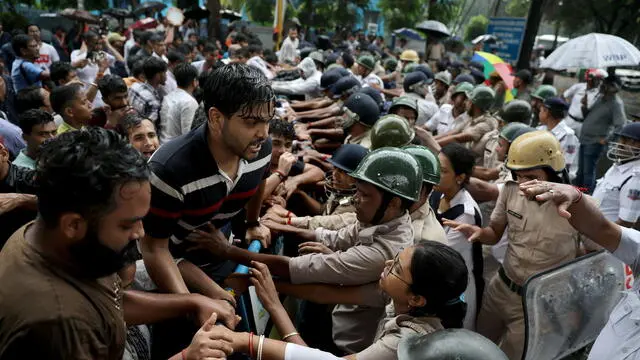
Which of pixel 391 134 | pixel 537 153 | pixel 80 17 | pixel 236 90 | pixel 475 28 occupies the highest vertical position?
pixel 236 90

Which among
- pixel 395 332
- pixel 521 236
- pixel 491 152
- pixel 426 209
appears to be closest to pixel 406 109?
pixel 491 152

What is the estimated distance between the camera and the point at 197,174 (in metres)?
2.32

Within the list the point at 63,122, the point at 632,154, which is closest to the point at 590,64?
the point at 632,154

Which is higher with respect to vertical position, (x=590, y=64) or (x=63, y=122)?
(x=590, y=64)

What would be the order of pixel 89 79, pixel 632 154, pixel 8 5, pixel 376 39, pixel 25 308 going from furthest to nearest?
pixel 376 39 → pixel 8 5 → pixel 89 79 → pixel 632 154 → pixel 25 308

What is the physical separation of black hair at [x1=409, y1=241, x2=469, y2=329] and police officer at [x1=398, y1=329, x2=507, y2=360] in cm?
32

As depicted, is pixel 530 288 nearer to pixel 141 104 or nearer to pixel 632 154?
pixel 632 154

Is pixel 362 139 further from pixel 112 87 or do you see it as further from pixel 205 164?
pixel 205 164

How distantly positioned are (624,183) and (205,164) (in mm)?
3972

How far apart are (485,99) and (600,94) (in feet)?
12.3

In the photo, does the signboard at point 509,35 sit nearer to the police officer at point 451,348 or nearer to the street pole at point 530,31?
the street pole at point 530,31

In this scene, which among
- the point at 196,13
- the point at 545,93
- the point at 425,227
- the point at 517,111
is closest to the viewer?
the point at 425,227

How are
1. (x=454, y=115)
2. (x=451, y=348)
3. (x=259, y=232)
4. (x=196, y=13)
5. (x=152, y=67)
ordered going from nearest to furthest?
(x=451, y=348)
(x=259, y=232)
(x=152, y=67)
(x=454, y=115)
(x=196, y=13)

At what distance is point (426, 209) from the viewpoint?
3164 millimetres
